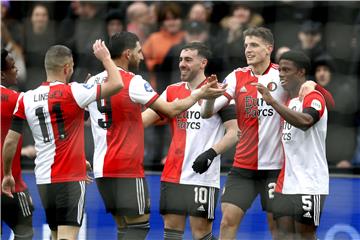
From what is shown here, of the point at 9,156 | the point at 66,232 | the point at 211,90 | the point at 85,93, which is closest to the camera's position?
the point at 211,90

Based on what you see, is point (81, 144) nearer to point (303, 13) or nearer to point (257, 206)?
point (257, 206)

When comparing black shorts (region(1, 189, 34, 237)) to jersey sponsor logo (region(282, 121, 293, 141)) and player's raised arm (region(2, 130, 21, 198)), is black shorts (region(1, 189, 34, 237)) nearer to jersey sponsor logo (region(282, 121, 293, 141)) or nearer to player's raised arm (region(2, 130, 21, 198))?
player's raised arm (region(2, 130, 21, 198))

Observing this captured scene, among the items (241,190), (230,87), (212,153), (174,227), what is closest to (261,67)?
(230,87)

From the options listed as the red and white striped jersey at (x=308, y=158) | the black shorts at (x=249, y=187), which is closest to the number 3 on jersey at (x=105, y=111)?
the black shorts at (x=249, y=187)

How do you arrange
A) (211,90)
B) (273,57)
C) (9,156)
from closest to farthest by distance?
(211,90)
(9,156)
(273,57)

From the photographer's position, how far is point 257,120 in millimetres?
6387

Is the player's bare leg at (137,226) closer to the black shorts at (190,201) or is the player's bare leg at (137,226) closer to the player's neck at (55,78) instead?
the black shorts at (190,201)

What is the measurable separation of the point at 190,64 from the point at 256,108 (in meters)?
0.51

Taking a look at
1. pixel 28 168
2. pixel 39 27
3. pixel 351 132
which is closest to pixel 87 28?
pixel 39 27

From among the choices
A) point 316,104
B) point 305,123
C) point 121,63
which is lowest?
point 305,123

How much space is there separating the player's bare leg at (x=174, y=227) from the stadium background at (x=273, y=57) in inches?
41.8

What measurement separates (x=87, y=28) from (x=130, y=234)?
2.45 metres

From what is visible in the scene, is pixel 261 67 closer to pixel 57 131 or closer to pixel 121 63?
pixel 121 63

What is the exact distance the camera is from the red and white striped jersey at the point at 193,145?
6.39 meters
